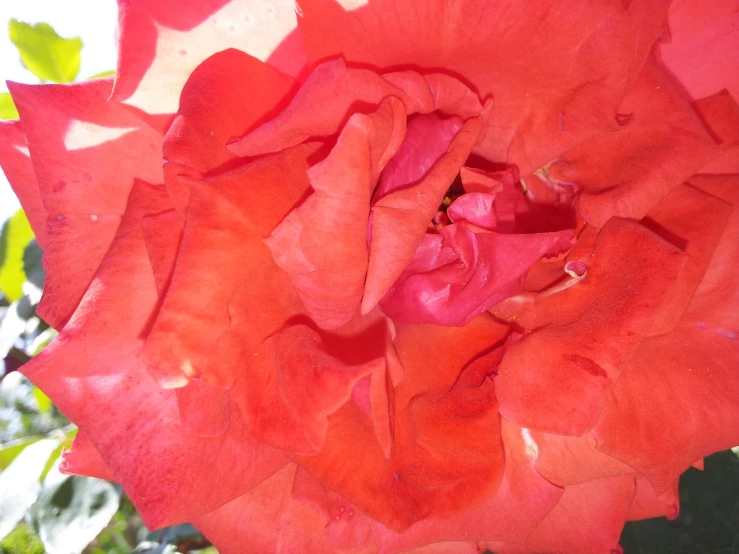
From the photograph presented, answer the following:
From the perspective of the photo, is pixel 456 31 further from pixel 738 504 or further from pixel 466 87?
pixel 738 504

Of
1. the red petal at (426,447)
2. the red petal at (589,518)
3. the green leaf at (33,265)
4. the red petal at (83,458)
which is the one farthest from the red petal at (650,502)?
the green leaf at (33,265)

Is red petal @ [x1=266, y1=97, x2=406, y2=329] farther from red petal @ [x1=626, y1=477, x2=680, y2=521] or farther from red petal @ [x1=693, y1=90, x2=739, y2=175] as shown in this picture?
red petal @ [x1=626, y1=477, x2=680, y2=521]

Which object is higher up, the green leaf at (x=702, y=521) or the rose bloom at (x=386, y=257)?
the rose bloom at (x=386, y=257)

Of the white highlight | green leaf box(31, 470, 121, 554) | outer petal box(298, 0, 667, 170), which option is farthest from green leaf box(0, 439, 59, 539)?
outer petal box(298, 0, 667, 170)

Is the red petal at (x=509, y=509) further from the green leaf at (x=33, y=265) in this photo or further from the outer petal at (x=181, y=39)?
the green leaf at (x=33, y=265)

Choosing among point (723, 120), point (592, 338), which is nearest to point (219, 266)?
point (592, 338)
